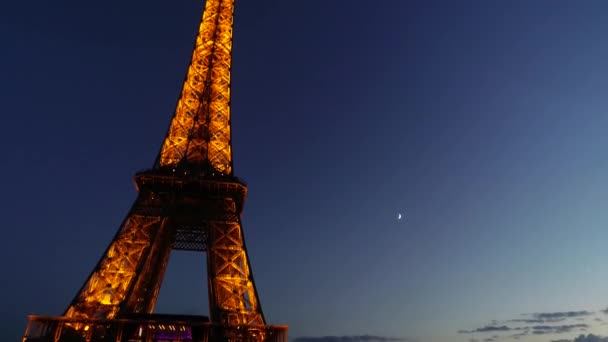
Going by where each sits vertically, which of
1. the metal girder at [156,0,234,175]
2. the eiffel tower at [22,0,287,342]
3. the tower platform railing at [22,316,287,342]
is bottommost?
the tower platform railing at [22,316,287,342]

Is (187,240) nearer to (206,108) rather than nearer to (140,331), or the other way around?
(140,331)

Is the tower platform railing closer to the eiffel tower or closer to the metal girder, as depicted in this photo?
the eiffel tower

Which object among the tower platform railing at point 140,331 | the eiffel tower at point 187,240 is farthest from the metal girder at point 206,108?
the tower platform railing at point 140,331

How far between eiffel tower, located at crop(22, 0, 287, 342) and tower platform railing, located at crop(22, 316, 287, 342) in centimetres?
5

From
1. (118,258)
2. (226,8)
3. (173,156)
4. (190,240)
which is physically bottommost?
(118,258)

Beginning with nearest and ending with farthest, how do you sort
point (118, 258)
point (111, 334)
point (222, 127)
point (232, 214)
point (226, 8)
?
point (111, 334) < point (118, 258) < point (232, 214) < point (222, 127) < point (226, 8)

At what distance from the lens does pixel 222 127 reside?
3719 cm

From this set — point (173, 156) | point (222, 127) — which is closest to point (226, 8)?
point (222, 127)

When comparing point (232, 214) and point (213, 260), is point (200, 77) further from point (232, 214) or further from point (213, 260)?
point (213, 260)

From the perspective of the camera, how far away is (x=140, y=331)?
86.7 feet

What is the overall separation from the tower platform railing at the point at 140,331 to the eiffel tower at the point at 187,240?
0.05 m

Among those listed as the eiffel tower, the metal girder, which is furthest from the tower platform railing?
the metal girder

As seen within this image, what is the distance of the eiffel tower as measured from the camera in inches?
1034

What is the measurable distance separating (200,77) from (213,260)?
54.4 ft
